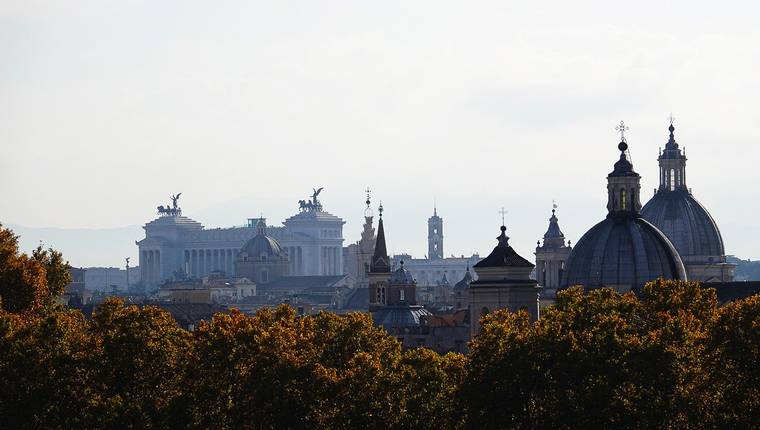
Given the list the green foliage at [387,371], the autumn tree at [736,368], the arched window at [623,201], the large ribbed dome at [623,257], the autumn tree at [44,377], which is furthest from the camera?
the arched window at [623,201]

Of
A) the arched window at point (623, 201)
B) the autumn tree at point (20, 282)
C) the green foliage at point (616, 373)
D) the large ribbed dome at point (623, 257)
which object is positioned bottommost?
the green foliage at point (616, 373)

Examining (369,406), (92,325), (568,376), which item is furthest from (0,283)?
(568,376)

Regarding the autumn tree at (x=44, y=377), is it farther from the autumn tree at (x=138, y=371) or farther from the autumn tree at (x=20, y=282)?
the autumn tree at (x=20, y=282)

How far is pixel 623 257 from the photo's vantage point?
533 ft

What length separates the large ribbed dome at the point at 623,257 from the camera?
161m

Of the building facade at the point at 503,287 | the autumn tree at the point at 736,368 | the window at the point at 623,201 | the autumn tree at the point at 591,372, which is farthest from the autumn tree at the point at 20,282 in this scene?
the window at the point at 623,201

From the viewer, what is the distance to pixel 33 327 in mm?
97188

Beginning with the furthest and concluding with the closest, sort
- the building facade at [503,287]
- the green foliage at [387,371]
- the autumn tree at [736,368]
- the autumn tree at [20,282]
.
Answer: the building facade at [503,287], the autumn tree at [20,282], the green foliage at [387,371], the autumn tree at [736,368]

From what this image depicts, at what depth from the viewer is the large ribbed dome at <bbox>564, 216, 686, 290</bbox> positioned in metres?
161

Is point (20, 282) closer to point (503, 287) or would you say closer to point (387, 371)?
point (387, 371)

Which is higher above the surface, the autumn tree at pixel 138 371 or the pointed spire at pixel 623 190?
the pointed spire at pixel 623 190

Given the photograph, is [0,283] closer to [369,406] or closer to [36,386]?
[36,386]

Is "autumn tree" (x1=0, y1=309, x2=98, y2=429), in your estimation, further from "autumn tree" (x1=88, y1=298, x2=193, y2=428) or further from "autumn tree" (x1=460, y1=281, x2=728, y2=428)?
"autumn tree" (x1=460, y1=281, x2=728, y2=428)

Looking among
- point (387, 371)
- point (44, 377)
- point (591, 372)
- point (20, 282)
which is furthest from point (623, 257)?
point (591, 372)
